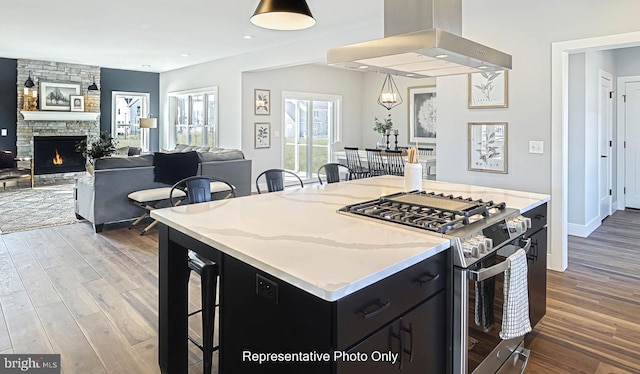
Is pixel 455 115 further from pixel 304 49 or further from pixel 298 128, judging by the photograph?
pixel 298 128

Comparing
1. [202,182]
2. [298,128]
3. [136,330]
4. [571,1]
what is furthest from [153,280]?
[298,128]

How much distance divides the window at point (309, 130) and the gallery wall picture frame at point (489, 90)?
504cm

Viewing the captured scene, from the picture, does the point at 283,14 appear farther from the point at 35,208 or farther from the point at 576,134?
the point at 35,208

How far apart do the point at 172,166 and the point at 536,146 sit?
4.47 meters

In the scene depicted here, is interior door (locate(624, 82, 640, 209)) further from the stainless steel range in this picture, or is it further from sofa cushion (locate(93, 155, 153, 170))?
sofa cushion (locate(93, 155, 153, 170))

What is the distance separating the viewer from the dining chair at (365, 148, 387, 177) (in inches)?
262

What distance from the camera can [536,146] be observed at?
13.1ft

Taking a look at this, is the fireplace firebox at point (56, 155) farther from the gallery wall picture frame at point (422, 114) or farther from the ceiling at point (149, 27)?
the gallery wall picture frame at point (422, 114)

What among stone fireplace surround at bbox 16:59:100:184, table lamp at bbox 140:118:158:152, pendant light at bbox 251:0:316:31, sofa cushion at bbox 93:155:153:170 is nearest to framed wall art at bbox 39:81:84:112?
stone fireplace surround at bbox 16:59:100:184

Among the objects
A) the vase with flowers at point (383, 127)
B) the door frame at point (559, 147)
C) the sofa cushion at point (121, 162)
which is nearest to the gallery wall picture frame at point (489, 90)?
the door frame at point (559, 147)

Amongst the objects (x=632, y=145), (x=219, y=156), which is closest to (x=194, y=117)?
(x=219, y=156)

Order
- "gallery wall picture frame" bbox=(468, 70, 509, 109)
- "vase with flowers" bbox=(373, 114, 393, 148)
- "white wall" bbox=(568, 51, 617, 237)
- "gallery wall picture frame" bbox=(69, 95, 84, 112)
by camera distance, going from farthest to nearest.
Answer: "gallery wall picture frame" bbox=(69, 95, 84, 112), "vase with flowers" bbox=(373, 114, 393, 148), "white wall" bbox=(568, 51, 617, 237), "gallery wall picture frame" bbox=(468, 70, 509, 109)

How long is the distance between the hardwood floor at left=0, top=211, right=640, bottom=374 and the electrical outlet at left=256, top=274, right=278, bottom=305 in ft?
3.71

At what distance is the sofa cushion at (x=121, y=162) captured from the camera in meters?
5.13
